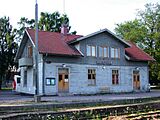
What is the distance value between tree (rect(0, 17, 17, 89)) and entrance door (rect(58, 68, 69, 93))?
2332cm

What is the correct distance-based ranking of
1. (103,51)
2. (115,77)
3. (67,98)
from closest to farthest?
(67,98), (103,51), (115,77)

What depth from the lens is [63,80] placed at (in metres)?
29.7

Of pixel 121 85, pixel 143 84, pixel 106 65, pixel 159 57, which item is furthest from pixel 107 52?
pixel 159 57

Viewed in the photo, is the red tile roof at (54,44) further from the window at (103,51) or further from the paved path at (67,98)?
the paved path at (67,98)

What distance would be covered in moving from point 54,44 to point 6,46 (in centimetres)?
2385

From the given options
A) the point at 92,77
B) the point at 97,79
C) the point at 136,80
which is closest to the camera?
the point at 92,77

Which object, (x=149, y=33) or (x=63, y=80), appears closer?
(x=63, y=80)

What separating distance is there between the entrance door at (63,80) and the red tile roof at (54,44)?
1.72m

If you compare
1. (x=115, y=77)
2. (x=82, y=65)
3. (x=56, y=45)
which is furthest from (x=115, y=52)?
(x=56, y=45)

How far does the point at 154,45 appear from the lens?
49625 mm

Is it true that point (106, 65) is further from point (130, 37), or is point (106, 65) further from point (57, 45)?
point (130, 37)

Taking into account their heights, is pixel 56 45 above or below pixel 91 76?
above

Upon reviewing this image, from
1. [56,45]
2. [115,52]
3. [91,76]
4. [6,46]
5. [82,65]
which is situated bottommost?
[91,76]

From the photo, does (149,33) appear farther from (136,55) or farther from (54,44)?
(54,44)
